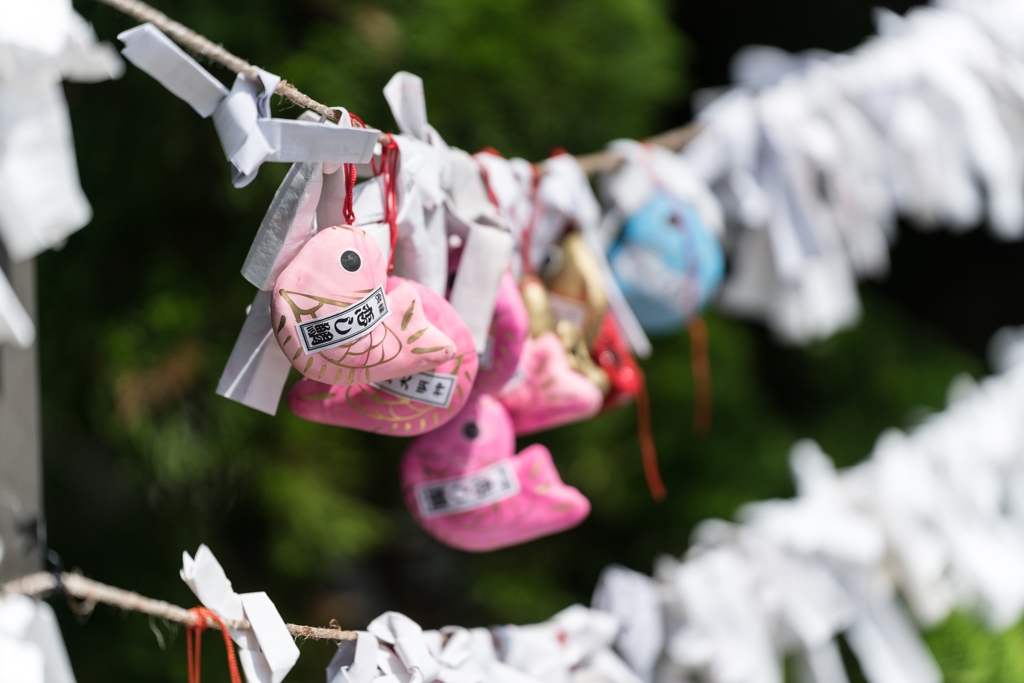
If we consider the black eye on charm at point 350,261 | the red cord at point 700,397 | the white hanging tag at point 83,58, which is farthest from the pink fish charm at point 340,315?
the red cord at point 700,397

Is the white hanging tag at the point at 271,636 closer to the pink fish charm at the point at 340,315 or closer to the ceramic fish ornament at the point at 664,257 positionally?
the pink fish charm at the point at 340,315

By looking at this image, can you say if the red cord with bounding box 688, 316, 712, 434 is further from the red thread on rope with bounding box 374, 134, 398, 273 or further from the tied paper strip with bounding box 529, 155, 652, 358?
the red thread on rope with bounding box 374, 134, 398, 273

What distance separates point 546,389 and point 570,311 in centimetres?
7

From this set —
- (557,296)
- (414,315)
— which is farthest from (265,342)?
(557,296)

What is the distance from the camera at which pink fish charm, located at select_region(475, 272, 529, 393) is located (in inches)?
15.5

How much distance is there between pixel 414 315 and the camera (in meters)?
0.33

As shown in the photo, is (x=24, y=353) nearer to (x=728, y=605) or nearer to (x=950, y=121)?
(x=728, y=605)

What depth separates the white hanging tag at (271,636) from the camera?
295 millimetres

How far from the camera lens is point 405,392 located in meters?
0.34

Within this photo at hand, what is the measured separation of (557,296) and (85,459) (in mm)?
524

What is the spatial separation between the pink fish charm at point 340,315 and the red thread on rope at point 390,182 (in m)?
0.03

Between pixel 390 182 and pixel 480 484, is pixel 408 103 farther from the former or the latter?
pixel 480 484

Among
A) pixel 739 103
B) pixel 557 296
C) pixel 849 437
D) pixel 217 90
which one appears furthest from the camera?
pixel 849 437

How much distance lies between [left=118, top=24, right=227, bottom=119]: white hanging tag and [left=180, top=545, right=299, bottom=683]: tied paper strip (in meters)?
0.15
